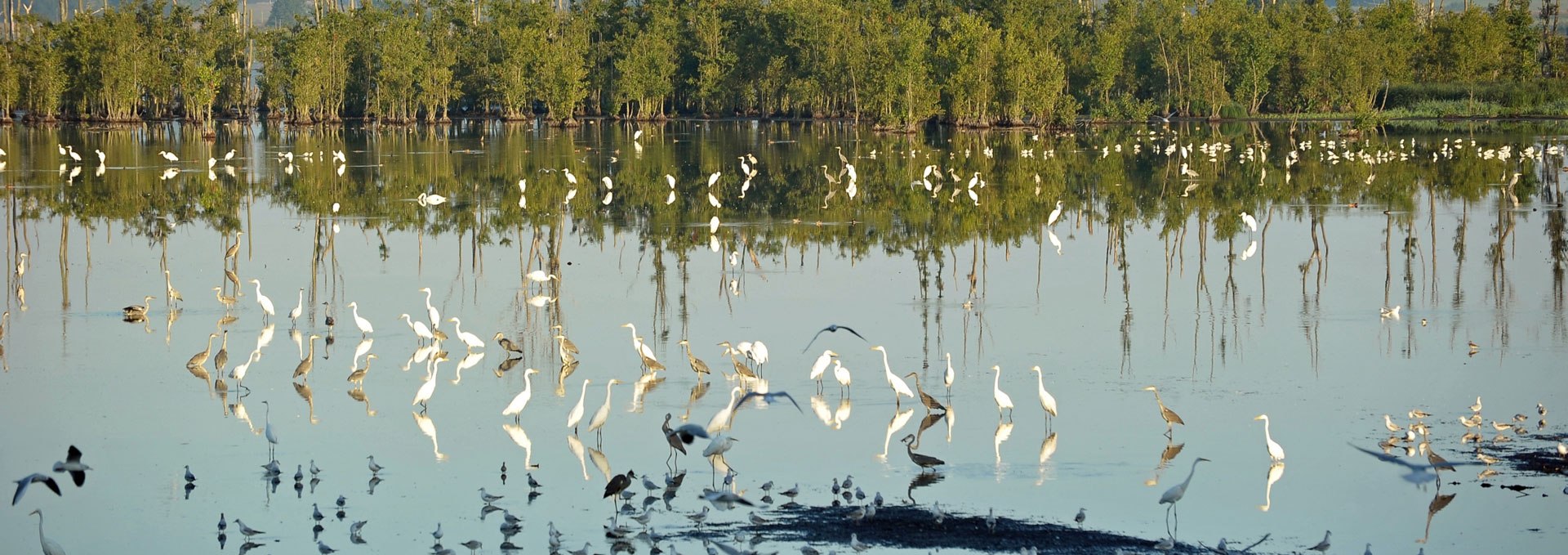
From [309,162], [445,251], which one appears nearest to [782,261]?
[445,251]

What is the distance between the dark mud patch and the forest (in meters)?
52.1

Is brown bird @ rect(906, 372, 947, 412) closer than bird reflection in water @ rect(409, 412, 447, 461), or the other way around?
bird reflection in water @ rect(409, 412, 447, 461)

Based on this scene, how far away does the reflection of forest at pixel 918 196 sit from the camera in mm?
19766

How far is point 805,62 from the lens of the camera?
239ft

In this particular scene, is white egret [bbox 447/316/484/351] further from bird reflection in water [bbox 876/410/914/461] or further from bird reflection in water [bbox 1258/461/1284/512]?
bird reflection in water [bbox 1258/461/1284/512]

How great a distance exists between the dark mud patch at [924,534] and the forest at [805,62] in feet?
171

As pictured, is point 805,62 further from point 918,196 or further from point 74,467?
point 74,467

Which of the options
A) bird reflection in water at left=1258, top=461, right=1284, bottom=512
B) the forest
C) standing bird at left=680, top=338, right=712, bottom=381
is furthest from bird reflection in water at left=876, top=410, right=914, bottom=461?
the forest

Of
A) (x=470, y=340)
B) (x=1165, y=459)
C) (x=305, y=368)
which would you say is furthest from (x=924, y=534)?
(x=470, y=340)

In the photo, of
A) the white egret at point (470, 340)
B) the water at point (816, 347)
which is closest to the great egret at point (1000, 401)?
the water at point (816, 347)

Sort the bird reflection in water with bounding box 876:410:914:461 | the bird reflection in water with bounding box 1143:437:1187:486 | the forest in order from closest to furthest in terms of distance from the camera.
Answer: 1. the bird reflection in water with bounding box 1143:437:1187:486
2. the bird reflection in water with bounding box 876:410:914:461
3. the forest

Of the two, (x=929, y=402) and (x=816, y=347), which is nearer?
(x=929, y=402)

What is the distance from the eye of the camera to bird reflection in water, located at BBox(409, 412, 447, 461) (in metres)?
9.95

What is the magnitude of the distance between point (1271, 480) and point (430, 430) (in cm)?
530
